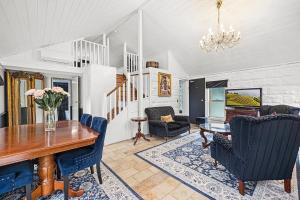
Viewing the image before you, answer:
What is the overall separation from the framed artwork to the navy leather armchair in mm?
3272

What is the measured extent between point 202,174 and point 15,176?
226 cm

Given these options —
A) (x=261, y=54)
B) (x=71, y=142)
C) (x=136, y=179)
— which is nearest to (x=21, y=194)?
(x=71, y=142)

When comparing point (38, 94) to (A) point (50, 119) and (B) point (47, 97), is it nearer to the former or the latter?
(B) point (47, 97)

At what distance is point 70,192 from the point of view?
171 cm

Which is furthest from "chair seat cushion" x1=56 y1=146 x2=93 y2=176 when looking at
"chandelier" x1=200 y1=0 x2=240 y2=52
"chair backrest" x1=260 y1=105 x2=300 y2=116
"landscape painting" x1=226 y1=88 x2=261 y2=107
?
"landscape painting" x1=226 y1=88 x2=261 y2=107

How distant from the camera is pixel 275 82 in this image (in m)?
4.00

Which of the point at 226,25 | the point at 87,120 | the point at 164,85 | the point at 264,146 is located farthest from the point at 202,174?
the point at 226,25

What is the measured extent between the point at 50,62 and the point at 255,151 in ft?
15.8

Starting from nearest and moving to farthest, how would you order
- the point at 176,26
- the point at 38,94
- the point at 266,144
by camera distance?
1. the point at 266,144
2. the point at 38,94
3. the point at 176,26

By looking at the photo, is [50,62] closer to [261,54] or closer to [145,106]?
[145,106]

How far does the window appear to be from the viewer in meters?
5.32

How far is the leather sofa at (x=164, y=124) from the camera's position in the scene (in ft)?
12.4

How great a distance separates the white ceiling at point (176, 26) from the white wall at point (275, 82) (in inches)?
8.2

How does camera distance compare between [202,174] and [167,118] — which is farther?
[167,118]
